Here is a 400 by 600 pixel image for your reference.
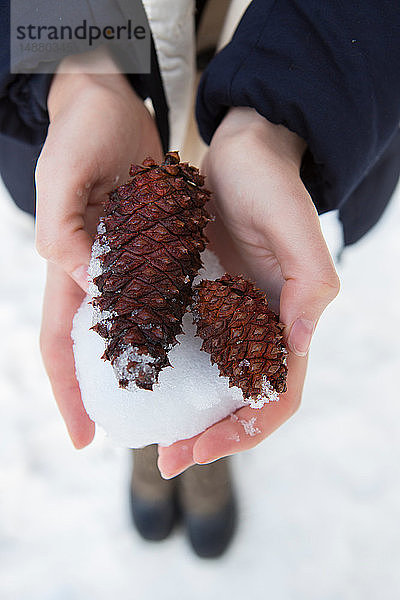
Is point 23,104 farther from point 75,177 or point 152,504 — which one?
point 152,504

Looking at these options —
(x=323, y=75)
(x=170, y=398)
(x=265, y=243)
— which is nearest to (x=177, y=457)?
(x=170, y=398)

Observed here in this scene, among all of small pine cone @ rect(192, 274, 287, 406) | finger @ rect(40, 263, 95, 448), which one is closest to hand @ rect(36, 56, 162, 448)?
finger @ rect(40, 263, 95, 448)

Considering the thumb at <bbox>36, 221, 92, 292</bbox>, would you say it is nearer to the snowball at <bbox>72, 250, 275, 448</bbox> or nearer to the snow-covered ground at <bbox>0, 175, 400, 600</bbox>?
the snowball at <bbox>72, 250, 275, 448</bbox>

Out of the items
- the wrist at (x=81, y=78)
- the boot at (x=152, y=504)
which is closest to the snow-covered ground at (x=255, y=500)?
→ the boot at (x=152, y=504)

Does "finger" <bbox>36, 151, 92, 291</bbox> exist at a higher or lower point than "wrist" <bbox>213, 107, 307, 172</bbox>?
lower

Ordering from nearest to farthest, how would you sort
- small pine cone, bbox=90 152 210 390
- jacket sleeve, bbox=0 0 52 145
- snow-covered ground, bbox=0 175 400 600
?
small pine cone, bbox=90 152 210 390 < jacket sleeve, bbox=0 0 52 145 < snow-covered ground, bbox=0 175 400 600

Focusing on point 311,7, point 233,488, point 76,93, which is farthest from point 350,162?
point 233,488

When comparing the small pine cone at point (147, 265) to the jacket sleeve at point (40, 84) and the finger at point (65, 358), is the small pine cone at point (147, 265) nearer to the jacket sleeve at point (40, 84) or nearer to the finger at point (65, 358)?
the finger at point (65, 358)
